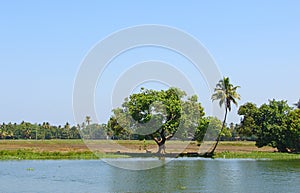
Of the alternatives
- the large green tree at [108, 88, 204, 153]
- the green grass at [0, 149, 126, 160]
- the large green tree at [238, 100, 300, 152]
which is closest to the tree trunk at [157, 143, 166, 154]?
the large green tree at [108, 88, 204, 153]

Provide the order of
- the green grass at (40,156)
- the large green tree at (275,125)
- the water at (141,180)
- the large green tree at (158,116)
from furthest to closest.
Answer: the large green tree at (275,125), the large green tree at (158,116), the green grass at (40,156), the water at (141,180)

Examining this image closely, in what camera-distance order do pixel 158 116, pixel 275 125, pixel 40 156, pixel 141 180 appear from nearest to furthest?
pixel 141 180 → pixel 40 156 → pixel 158 116 → pixel 275 125

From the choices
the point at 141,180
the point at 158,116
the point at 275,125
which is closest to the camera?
the point at 141,180

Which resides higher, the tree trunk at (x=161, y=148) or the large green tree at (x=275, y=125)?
the large green tree at (x=275, y=125)

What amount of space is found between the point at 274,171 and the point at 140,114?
70.5 feet

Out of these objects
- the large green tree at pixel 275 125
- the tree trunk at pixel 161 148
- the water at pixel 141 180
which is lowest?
the water at pixel 141 180

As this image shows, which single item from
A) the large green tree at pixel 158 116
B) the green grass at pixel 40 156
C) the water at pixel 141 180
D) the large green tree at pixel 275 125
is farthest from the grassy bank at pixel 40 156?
the large green tree at pixel 275 125

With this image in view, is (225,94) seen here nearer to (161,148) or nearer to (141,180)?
(161,148)

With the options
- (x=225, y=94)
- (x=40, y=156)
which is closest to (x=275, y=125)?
(x=225, y=94)

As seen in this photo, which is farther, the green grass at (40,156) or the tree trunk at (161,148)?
the tree trunk at (161,148)

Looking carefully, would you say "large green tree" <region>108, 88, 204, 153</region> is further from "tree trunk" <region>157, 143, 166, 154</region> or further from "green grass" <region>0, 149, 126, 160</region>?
"green grass" <region>0, 149, 126, 160</region>

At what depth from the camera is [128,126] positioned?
5800 cm

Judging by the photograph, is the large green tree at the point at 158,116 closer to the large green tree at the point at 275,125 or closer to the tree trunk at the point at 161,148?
the tree trunk at the point at 161,148

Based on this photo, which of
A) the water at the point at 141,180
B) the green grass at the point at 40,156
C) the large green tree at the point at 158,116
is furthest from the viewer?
the large green tree at the point at 158,116
